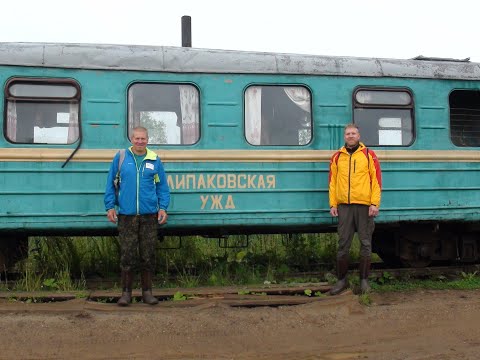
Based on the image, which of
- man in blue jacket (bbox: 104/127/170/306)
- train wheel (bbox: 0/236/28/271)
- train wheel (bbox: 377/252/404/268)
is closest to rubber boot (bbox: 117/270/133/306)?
man in blue jacket (bbox: 104/127/170/306)

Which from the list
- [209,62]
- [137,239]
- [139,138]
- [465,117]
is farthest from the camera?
[465,117]

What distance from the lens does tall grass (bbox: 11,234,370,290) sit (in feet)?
20.8

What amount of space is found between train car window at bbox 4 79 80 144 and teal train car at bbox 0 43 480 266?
11mm

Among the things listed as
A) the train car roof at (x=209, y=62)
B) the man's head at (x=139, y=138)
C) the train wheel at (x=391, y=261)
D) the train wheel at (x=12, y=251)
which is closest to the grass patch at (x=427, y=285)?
the train wheel at (x=391, y=261)

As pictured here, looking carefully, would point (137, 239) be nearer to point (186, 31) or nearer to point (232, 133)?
point (232, 133)

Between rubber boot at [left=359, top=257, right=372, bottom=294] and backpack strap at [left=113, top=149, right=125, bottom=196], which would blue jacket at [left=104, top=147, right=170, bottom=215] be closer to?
backpack strap at [left=113, top=149, right=125, bottom=196]

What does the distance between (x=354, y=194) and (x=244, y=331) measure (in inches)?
76.9

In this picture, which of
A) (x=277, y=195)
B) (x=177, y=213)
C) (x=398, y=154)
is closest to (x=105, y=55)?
(x=177, y=213)

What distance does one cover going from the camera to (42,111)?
5.72 metres

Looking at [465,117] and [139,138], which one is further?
[465,117]

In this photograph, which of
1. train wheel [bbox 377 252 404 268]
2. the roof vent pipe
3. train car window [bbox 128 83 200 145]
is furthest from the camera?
the roof vent pipe

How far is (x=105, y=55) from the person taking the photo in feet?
19.2

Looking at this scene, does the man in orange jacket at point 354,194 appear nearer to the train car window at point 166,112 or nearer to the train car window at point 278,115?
the train car window at point 278,115

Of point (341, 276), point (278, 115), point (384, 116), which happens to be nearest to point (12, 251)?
point (278, 115)
